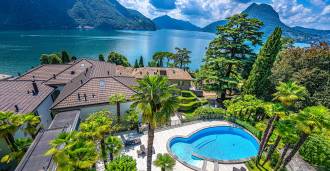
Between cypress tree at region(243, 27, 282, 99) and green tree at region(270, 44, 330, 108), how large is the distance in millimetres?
3289

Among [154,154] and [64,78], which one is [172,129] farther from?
[64,78]

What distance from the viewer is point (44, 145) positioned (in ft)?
51.5

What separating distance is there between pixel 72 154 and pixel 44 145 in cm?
807

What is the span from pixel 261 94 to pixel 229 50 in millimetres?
11218

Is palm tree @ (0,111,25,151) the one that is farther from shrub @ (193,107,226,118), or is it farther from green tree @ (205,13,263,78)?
green tree @ (205,13,263,78)

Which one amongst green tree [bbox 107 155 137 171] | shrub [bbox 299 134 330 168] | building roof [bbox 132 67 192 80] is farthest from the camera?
building roof [bbox 132 67 192 80]

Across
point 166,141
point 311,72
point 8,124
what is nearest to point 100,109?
point 166,141

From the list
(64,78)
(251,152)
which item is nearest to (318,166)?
(251,152)

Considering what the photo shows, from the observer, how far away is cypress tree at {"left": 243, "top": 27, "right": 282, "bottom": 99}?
30.7 meters

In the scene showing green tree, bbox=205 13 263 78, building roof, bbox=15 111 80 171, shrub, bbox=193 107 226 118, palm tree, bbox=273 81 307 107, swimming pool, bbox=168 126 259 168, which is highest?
green tree, bbox=205 13 263 78

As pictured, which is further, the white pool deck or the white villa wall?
the white villa wall

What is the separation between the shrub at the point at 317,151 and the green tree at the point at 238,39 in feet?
62.5

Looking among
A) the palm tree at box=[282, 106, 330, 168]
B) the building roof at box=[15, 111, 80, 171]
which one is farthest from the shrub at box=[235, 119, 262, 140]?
the building roof at box=[15, 111, 80, 171]

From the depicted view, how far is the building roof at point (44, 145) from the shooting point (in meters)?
13.2
